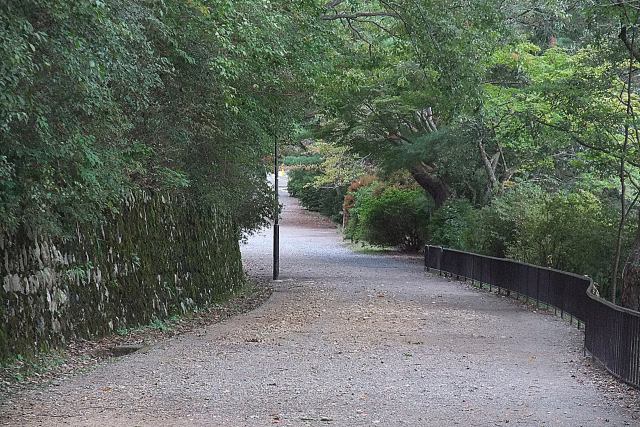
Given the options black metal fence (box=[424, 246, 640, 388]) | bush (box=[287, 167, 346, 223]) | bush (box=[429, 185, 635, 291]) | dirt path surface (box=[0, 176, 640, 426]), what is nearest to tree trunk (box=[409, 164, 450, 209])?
black metal fence (box=[424, 246, 640, 388])

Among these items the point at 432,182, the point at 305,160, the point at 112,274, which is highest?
the point at 305,160

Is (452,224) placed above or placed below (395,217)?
above

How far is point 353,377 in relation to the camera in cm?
1116

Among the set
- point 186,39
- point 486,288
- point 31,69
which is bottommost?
point 486,288

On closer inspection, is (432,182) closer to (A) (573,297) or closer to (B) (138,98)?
(A) (573,297)

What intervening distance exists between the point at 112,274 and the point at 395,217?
104 feet

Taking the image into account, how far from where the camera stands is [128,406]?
355 inches

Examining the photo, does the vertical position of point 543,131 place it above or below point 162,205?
above

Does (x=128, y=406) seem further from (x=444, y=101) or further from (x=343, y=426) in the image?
(x=444, y=101)

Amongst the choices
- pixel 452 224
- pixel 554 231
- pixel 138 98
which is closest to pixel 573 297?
pixel 554 231

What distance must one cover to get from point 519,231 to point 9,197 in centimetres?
1795

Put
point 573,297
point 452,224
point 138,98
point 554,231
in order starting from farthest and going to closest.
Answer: point 452,224, point 554,231, point 573,297, point 138,98

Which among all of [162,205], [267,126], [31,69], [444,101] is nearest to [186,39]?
[162,205]

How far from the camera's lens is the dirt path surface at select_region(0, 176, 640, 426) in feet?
28.6
